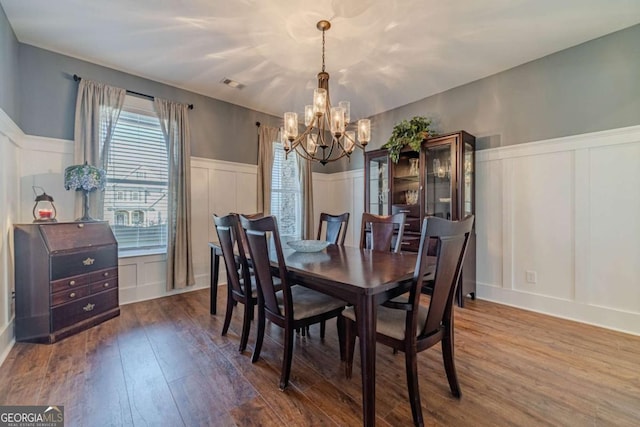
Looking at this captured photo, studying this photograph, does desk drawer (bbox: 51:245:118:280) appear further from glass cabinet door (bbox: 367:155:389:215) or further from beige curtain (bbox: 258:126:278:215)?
glass cabinet door (bbox: 367:155:389:215)

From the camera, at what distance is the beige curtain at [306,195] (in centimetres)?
486

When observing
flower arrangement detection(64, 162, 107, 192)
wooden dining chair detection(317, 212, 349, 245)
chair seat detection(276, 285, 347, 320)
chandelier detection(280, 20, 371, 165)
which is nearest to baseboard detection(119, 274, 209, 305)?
flower arrangement detection(64, 162, 107, 192)

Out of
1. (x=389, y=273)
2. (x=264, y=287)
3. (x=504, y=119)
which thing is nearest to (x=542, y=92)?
(x=504, y=119)

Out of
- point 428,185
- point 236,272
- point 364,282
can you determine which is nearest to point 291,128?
point 236,272

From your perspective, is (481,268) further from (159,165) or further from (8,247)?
(8,247)

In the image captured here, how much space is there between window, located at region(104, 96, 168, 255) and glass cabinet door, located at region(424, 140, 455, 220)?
3369 millimetres

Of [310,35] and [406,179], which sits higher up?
[310,35]

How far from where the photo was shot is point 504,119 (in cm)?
319

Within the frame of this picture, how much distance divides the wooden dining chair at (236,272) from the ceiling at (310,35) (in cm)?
Answer: 172

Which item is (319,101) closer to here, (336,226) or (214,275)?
(336,226)

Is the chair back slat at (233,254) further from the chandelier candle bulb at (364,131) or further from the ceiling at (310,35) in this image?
the ceiling at (310,35)

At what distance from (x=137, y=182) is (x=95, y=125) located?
2.38 feet

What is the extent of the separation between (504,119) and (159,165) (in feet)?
13.9

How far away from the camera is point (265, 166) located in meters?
4.34
